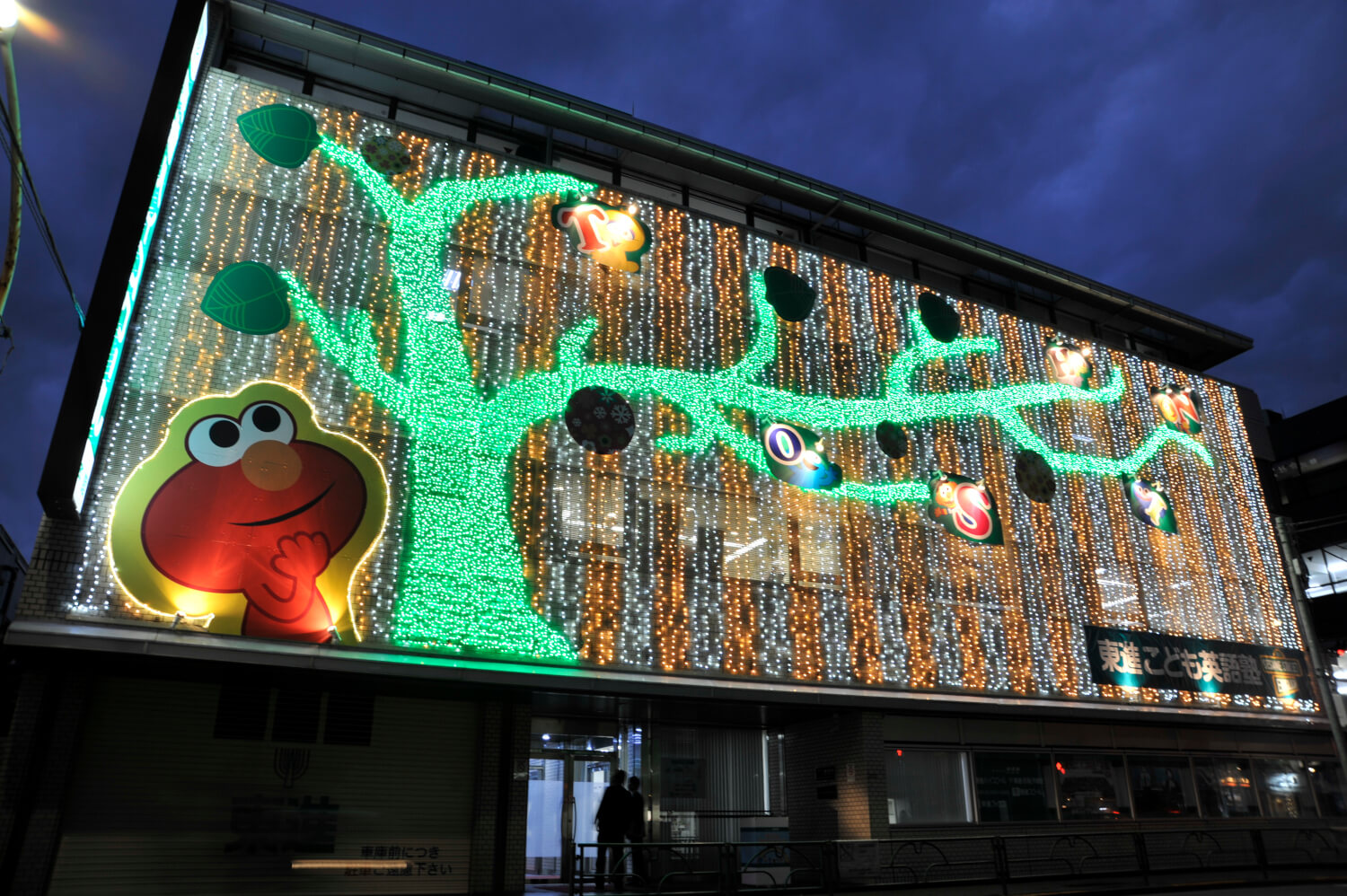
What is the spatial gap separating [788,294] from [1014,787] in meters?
9.95

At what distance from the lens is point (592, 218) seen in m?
15.7

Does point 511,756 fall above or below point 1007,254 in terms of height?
below

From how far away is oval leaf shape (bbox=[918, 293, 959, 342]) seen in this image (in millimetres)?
18938

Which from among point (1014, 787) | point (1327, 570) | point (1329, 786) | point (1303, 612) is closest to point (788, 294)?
A: point (1014, 787)

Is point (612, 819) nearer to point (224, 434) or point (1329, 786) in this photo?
point (224, 434)

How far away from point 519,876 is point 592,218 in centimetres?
1036

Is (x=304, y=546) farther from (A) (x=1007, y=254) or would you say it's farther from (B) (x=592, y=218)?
(A) (x=1007, y=254)

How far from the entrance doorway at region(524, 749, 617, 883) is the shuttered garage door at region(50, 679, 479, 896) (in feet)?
6.71

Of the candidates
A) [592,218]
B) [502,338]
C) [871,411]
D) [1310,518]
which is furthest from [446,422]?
[1310,518]

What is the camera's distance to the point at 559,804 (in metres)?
14.8

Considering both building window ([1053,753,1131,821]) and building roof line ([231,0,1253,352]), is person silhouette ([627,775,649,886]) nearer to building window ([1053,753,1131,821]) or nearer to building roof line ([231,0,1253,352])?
building window ([1053,753,1131,821])

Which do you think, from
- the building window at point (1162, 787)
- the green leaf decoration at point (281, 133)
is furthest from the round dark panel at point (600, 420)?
the building window at point (1162, 787)

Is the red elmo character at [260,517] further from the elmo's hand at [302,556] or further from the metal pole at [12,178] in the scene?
the metal pole at [12,178]

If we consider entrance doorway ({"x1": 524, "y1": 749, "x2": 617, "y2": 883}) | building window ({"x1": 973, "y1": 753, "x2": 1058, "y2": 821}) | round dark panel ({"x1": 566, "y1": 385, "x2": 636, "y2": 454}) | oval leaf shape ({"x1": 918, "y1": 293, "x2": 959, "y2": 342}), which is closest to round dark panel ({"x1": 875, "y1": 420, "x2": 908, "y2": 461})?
oval leaf shape ({"x1": 918, "y1": 293, "x2": 959, "y2": 342})
